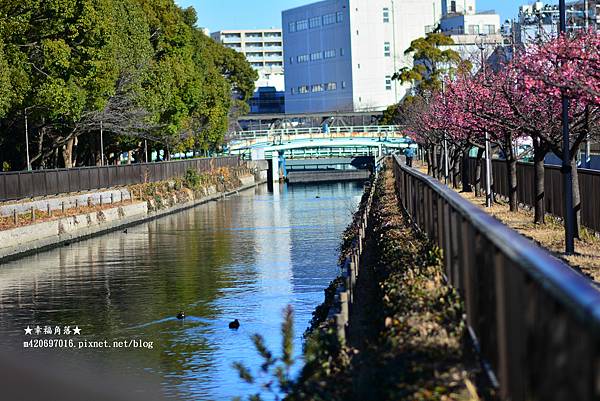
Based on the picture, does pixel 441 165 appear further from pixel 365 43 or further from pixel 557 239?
pixel 365 43

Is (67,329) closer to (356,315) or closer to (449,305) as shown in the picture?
(356,315)

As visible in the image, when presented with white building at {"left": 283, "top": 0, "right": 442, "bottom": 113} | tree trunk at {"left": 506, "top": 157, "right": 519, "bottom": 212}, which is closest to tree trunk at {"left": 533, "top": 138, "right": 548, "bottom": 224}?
tree trunk at {"left": 506, "top": 157, "right": 519, "bottom": 212}

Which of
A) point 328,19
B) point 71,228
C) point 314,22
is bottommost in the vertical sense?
point 71,228

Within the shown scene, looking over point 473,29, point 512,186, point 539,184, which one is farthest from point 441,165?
point 473,29

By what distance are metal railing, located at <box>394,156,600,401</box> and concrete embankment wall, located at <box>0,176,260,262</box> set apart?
1200 inches

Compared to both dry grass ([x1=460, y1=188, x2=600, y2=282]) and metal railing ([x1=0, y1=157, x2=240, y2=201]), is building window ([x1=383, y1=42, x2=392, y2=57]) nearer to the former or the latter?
metal railing ([x1=0, y1=157, x2=240, y2=201])

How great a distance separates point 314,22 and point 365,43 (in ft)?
27.9

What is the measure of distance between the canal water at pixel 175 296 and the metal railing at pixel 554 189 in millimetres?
6524

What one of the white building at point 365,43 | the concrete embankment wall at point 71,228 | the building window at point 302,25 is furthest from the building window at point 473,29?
the concrete embankment wall at point 71,228

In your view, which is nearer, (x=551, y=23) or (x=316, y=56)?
(x=551, y=23)

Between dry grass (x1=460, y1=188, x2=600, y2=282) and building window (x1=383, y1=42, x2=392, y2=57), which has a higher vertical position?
building window (x1=383, y1=42, x2=392, y2=57)

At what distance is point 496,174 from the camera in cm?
4703

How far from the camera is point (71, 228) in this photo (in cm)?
4769

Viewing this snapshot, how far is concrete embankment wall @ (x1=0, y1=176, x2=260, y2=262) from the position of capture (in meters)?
40.5
